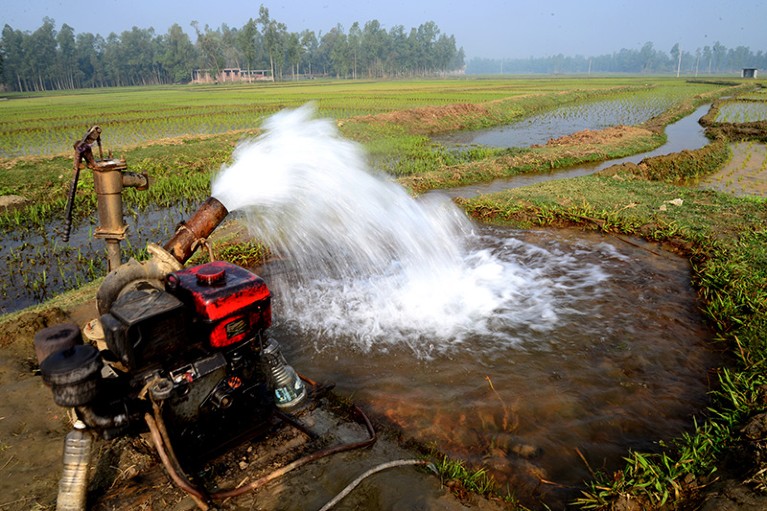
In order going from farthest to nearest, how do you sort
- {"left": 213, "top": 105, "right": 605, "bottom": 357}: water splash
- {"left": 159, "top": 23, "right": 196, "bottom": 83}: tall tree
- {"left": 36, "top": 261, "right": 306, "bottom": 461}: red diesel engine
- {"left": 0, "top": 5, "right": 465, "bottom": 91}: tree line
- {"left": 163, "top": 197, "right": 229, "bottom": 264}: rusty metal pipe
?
{"left": 159, "top": 23, "right": 196, "bottom": 83}: tall tree < {"left": 0, "top": 5, "right": 465, "bottom": 91}: tree line < {"left": 213, "top": 105, "right": 605, "bottom": 357}: water splash < {"left": 163, "top": 197, "right": 229, "bottom": 264}: rusty metal pipe < {"left": 36, "top": 261, "right": 306, "bottom": 461}: red diesel engine

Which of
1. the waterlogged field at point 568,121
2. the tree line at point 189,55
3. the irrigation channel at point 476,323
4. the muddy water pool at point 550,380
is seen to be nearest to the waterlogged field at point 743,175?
the irrigation channel at point 476,323

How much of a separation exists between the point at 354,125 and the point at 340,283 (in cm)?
1806

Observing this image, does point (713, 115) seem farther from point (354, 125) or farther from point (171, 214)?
point (171, 214)

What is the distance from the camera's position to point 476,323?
5477mm

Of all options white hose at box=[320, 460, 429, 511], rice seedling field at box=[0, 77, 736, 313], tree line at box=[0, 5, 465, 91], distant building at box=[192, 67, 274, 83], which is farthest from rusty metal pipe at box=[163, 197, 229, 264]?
distant building at box=[192, 67, 274, 83]

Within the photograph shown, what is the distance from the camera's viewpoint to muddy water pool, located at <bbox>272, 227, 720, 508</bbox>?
11.5 ft

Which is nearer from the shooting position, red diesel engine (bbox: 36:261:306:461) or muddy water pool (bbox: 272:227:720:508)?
red diesel engine (bbox: 36:261:306:461)

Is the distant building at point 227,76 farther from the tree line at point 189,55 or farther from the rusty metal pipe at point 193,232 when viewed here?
the rusty metal pipe at point 193,232

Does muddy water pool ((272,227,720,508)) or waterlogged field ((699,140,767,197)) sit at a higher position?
waterlogged field ((699,140,767,197))

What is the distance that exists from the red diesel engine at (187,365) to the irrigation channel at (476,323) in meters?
0.90

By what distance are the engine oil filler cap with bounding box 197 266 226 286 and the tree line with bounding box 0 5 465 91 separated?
273ft

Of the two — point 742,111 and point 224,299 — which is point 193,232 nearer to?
point 224,299

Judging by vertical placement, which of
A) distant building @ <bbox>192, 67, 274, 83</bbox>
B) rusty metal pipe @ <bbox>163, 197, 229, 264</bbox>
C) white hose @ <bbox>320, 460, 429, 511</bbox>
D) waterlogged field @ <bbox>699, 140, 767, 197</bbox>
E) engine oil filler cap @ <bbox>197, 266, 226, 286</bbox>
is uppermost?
distant building @ <bbox>192, 67, 274, 83</bbox>

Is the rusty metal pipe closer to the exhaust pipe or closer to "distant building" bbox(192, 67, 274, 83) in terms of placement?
the exhaust pipe
